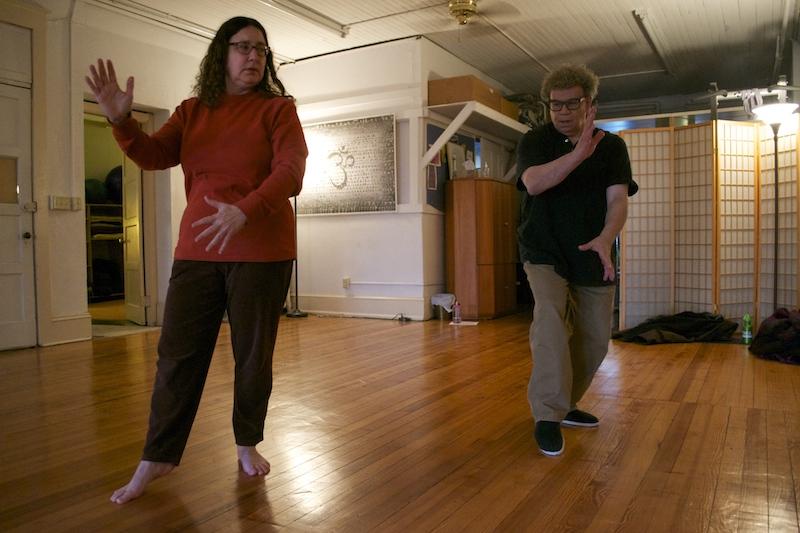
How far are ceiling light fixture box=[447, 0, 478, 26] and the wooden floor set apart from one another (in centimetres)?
306

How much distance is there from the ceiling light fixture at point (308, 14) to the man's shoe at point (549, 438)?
14.1 feet

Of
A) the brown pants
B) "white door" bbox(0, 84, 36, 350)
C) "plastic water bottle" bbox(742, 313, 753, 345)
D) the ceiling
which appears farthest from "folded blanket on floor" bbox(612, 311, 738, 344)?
"white door" bbox(0, 84, 36, 350)

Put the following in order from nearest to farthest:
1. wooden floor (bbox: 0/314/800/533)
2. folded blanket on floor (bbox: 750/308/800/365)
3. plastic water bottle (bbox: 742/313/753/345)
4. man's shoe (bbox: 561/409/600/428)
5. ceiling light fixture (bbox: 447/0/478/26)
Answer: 1. wooden floor (bbox: 0/314/800/533)
2. man's shoe (bbox: 561/409/600/428)
3. folded blanket on floor (bbox: 750/308/800/365)
4. plastic water bottle (bbox: 742/313/753/345)
5. ceiling light fixture (bbox: 447/0/478/26)

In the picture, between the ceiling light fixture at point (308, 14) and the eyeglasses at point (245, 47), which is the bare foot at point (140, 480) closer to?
the eyeglasses at point (245, 47)

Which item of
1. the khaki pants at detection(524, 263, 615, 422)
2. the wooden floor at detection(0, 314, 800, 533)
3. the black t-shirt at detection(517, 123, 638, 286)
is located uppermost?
the black t-shirt at detection(517, 123, 638, 286)

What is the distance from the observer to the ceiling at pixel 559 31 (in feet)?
17.7

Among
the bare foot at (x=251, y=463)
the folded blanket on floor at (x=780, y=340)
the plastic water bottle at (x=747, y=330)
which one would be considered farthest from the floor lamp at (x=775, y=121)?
the bare foot at (x=251, y=463)

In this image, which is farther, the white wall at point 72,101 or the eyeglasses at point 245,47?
the white wall at point 72,101

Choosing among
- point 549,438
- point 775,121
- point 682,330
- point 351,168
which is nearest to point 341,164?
point 351,168

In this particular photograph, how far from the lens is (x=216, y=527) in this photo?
1523 millimetres

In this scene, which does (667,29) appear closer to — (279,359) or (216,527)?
(279,359)

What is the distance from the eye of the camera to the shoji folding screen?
4805 mm

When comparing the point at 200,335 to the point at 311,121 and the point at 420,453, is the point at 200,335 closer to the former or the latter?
the point at 420,453

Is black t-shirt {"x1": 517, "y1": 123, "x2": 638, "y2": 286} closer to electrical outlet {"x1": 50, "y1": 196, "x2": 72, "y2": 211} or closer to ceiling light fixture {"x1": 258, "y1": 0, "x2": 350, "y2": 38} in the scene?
ceiling light fixture {"x1": 258, "y1": 0, "x2": 350, "y2": 38}
